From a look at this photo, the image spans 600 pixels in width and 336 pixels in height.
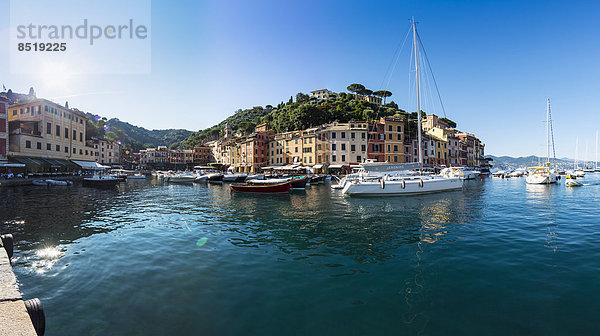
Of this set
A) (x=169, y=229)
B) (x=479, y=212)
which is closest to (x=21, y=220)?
(x=169, y=229)

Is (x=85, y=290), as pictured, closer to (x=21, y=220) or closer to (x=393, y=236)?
(x=393, y=236)

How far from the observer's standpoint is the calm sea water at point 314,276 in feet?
17.3

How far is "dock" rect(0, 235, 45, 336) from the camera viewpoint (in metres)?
3.20

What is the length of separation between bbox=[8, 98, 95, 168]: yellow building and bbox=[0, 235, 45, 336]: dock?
53519mm

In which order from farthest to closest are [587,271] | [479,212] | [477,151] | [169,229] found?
[477,151], [479,212], [169,229], [587,271]

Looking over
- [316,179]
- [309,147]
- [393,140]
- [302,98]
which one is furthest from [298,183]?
[302,98]

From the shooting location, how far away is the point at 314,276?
24.9 ft

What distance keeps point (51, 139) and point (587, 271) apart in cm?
6765

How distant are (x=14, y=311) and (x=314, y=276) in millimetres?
6050

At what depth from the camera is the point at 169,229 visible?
44.8 feet

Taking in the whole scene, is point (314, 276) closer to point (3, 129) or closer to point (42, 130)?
point (3, 129)

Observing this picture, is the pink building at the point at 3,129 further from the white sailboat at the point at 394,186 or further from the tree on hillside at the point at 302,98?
the tree on hillside at the point at 302,98

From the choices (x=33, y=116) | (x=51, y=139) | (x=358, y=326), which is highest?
(x=33, y=116)

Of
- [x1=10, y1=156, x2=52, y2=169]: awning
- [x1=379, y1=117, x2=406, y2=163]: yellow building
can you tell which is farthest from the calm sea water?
[x1=379, y1=117, x2=406, y2=163]: yellow building
